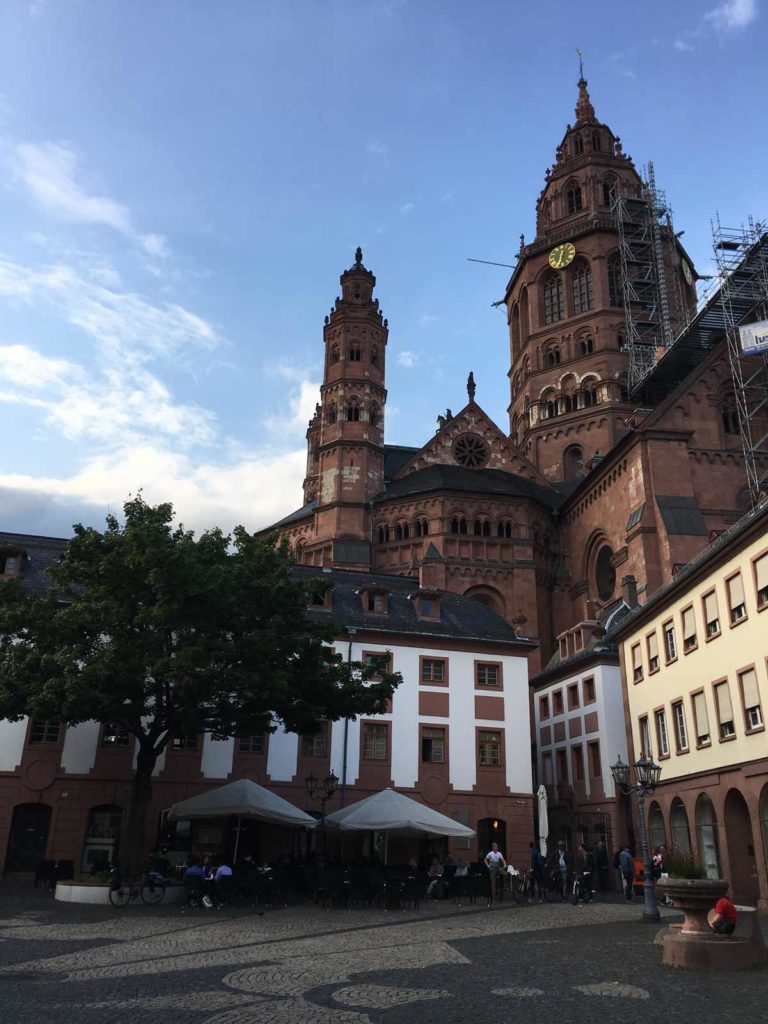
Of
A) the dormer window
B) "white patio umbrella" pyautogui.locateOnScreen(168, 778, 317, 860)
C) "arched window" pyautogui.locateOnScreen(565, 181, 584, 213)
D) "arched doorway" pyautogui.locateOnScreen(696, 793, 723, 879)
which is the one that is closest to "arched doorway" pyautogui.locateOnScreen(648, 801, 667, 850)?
"arched doorway" pyautogui.locateOnScreen(696, 793, 723, 879)

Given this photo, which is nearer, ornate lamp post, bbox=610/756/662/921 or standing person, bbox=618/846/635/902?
ornate lamp post, bbox=610/756/662/921

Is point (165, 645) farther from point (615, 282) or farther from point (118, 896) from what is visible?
point (615, 282)

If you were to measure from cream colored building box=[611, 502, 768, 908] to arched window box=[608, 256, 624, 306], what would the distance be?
1727 inches

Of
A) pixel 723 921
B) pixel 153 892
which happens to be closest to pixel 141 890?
pixel 153 892

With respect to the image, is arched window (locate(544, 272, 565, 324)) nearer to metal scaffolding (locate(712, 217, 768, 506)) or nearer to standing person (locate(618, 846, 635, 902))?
metal scaffolding (locate(712, 217, 768, 506))

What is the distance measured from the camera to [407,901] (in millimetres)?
22641

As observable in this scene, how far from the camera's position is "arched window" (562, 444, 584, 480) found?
63.9 m

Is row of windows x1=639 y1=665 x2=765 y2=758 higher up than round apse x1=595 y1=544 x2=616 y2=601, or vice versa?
round apse x1=595 y1=544 x2=616 y2=601

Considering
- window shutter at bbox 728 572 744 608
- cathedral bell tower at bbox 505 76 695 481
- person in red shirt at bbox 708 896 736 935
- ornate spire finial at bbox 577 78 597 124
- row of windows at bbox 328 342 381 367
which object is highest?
ornate spire finial at bbox 577 78 597 124

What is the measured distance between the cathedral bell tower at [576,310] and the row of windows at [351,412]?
50.5ft

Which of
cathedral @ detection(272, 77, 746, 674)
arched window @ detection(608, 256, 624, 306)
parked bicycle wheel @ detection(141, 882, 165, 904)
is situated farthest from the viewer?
arched window @ detection(608, 256, 624, 306)

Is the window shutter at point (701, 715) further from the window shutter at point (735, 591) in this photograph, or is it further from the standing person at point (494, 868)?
the standing person at point (494, 868)

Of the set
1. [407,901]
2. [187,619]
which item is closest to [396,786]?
[407,901]

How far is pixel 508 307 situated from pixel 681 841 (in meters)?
59.8
